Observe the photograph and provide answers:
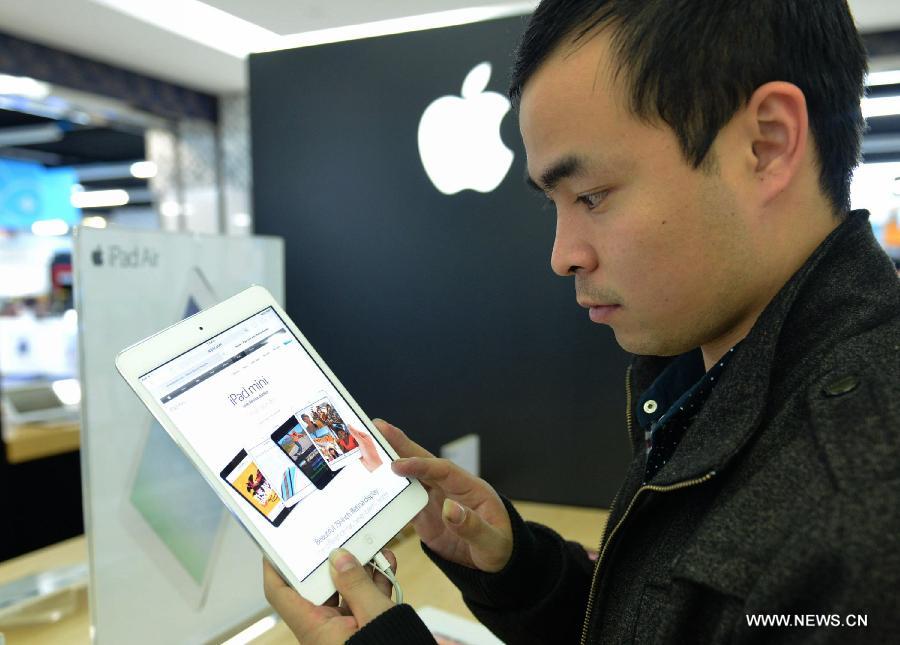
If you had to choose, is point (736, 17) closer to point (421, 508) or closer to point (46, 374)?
point (421, 508)

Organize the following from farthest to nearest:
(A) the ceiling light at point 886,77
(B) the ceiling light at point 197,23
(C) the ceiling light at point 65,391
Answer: (A) the ceiling light at point 886,77 → (B) the ceiling light at point 197,23 → (C) the ceiling light at point 65,391

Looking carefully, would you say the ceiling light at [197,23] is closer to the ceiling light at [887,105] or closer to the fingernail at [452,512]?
the fingernail at [452,512]

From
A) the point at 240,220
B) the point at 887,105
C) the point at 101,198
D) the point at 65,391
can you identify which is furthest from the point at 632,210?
the point at 101,198

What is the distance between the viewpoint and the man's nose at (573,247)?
60 centimetres

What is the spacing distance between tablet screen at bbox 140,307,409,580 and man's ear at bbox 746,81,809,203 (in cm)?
47

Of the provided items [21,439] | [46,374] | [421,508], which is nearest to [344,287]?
[421,508]

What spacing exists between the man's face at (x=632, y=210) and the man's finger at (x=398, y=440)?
0.31 m

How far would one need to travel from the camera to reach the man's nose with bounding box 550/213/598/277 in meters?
0.60

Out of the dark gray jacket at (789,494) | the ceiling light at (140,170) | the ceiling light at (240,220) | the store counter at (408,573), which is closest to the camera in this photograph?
the dark gray jacket at (789,494)

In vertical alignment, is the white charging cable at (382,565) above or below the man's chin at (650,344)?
below

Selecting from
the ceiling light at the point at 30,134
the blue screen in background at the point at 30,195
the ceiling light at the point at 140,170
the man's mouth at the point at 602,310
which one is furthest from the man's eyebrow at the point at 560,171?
the ceiling light at the point at 140,170

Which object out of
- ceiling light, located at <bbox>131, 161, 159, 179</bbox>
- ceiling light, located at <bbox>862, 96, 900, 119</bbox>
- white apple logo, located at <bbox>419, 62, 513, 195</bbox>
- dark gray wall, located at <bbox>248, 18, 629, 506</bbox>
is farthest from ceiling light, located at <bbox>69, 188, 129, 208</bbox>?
white apple logo, located at <bbox>419, 62, 513, 195</bbox>

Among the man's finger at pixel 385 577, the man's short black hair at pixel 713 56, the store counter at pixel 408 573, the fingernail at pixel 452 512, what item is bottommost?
the store counter at pixel 408 573

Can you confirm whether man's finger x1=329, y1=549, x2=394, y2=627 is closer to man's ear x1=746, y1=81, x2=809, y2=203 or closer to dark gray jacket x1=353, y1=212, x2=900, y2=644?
dark gray jacket x1=353, y1=212, x2=900, y2=644
